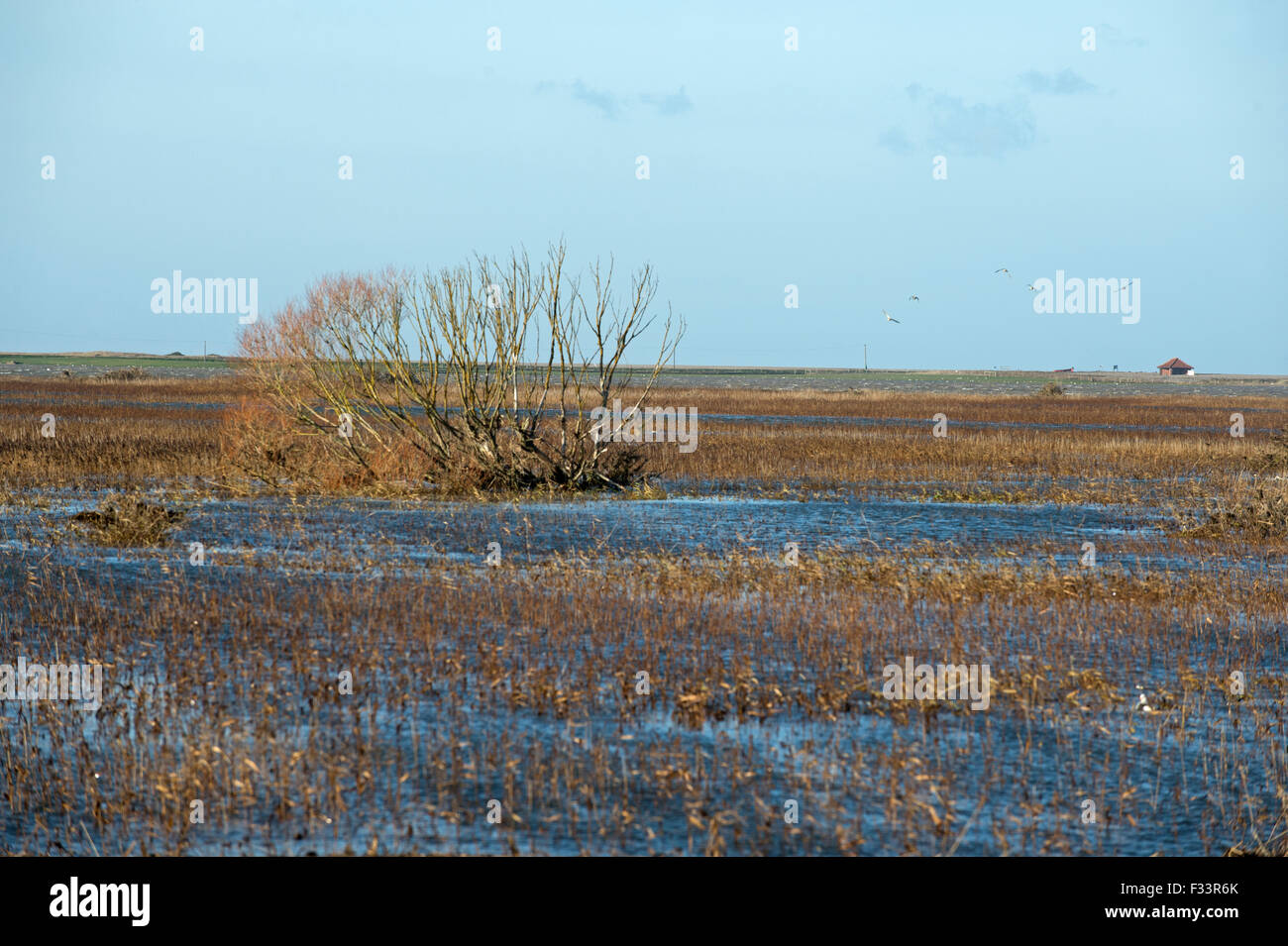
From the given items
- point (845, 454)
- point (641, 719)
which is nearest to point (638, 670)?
point (641, 719)

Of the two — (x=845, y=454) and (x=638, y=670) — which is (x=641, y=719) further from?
(x=845, y=454)

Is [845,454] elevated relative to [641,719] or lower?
elevated

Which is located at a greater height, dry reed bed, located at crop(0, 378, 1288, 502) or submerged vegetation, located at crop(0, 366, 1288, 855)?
dry reed bed, located at crop(0, 378, 1288, 502)

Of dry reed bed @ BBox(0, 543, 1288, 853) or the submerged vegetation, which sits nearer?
dry reed bed @ BBox(0, 543, 1288, 853)

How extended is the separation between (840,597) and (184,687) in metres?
6.96

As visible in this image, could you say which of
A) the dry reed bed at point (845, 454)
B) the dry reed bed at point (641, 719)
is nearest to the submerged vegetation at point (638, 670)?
the dry reed bed at point (641, 719)

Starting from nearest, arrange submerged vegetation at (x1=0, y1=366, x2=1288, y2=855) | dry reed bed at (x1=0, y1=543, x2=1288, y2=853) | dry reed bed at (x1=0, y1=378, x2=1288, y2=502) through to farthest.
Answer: dry reed bed at (x1=0, y1=543, x2=1288, y2=853) → submerged vegetation at (x1=0, y1=366, x2=1288, y2=855) → dry reed bed at (x1=0, y1=378, x2=1288, y2=502)

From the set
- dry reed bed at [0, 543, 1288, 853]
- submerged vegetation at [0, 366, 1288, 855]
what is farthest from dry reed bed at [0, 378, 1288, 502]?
dry reed bed at [0, 543, 1288, 853]

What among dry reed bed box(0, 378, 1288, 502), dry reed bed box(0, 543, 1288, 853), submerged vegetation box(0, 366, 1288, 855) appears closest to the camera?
dry reed bed box(0, 543, 1288, 853)

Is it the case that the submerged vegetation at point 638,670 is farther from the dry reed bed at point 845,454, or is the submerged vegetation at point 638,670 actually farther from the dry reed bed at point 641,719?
the dry reed bed at point 845,454

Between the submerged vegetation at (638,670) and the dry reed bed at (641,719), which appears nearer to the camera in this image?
the dry reed bed at (641,719)

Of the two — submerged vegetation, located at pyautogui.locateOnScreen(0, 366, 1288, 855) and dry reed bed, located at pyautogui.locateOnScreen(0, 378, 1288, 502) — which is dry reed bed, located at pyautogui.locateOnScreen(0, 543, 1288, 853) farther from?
dry reed bed, located at pyautogui.locateOnScreen(0, 378, 1288, 502)

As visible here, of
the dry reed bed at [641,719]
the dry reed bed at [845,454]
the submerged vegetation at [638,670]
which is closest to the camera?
the dry reed bed at [641,719]
